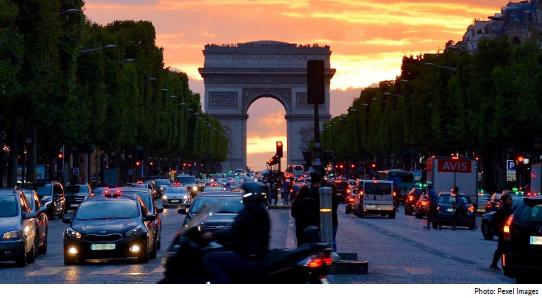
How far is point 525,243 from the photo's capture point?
15.7 m

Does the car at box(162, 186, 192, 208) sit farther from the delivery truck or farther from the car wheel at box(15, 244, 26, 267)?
the car wheel at box(15, 244, 26, 267)

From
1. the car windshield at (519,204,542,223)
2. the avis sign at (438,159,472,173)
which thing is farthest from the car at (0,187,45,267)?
the avis sign at (438,159,472,173)

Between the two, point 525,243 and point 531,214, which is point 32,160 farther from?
point 525,243

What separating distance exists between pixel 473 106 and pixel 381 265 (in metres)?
45.6

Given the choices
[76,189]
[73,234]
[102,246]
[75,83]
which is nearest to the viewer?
[102,246]

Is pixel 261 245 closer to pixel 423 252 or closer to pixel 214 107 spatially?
pixel 423 252

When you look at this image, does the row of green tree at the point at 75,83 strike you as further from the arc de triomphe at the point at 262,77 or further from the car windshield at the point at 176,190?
the arc de triomphe at the point at 262,77

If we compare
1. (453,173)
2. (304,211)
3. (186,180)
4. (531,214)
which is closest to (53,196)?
(453,173)

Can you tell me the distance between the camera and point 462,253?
82.0 ft

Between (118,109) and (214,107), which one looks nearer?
(118,109)

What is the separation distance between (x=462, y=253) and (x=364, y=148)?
10125cm

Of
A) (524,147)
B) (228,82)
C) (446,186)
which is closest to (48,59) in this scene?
(446,186)

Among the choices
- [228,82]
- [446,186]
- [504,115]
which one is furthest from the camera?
[228,82]

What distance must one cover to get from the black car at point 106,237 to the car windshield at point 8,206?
3.80 ft
